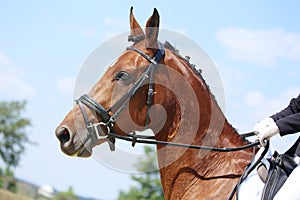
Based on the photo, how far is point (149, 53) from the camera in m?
5.92

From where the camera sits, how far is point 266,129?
5.20 metres

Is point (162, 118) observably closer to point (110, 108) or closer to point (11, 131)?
point (110, 108)

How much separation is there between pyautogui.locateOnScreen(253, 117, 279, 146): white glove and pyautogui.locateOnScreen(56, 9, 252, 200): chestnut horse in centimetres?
47

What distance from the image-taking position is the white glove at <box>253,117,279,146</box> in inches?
203

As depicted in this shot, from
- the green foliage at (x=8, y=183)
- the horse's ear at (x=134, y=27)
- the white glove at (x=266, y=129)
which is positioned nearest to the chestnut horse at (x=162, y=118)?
the horse's ear at (x=134, y=27)

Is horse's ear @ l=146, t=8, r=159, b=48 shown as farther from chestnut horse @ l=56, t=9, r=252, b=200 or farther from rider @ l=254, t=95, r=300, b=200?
rider @ l=254, t=95, r=300, b=200

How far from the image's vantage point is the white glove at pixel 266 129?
516 cm


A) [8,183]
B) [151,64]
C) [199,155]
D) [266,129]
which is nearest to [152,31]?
[151,64]

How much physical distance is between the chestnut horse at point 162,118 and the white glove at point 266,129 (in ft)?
1.54

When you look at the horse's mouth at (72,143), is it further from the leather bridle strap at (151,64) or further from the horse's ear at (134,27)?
the horse's ear at (134,27)

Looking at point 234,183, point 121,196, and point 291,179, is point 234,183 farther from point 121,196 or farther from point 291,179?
point 121,196

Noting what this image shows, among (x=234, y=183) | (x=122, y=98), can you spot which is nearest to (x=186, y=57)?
(x=122, y=98)

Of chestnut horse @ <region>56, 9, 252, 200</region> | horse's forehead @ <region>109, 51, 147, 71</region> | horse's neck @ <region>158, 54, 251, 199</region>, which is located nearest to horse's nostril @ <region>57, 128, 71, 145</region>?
chestnut horse @ <region>56, 9, 252, 200</region>

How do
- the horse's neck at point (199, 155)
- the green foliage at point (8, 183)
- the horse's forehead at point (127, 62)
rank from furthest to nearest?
the green foliage at point (8, 183) < the horse's forehead at point (127, 62) < the horse's neck at point (199, 155)
